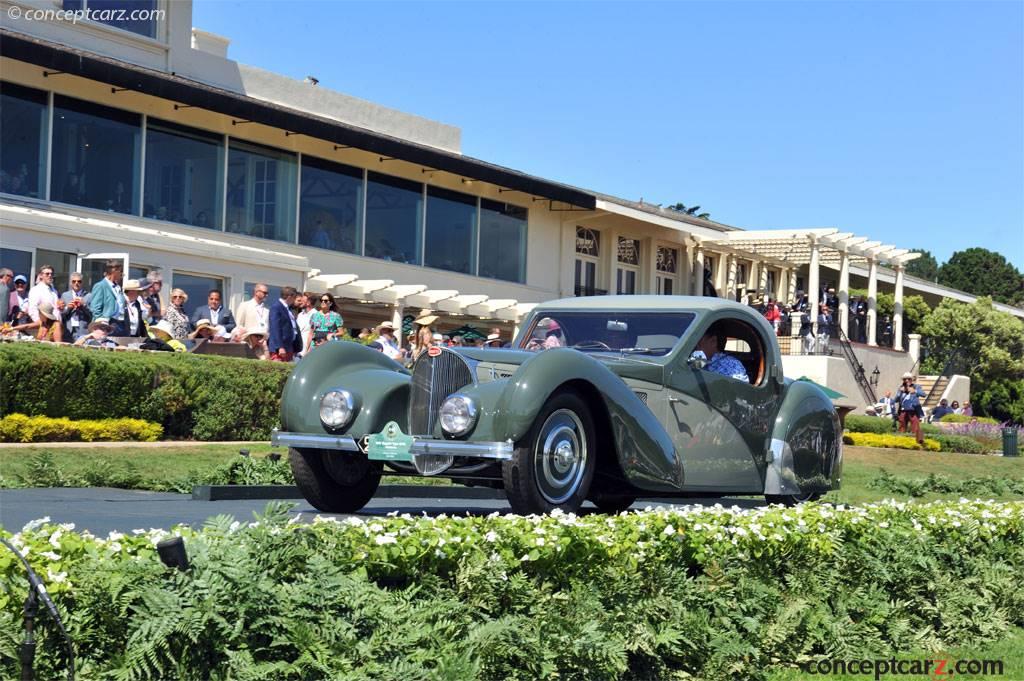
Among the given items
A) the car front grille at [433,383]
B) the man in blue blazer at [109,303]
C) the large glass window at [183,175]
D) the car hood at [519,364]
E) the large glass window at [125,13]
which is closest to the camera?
the car front grille at [433,383]

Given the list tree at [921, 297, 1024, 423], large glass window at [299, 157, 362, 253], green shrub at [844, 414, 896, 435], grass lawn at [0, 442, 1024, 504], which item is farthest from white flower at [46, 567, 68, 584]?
tree at [921, 297, 1024, 423]

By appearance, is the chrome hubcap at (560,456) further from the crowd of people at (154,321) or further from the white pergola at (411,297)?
the white pergola at (411,297)

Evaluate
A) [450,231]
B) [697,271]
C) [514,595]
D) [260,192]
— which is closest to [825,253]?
[697,271]

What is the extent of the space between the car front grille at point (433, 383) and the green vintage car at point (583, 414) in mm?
10

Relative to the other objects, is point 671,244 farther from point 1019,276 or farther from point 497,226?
point 1019,276

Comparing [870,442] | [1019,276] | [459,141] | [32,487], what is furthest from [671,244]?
[1019,276]

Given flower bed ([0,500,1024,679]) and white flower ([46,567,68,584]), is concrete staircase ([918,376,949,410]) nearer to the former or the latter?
flower bed ([0,500,1024,679])

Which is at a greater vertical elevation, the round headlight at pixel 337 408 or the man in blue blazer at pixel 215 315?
the man in blue blazer at pixel 215 315

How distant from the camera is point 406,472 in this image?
9.41 m

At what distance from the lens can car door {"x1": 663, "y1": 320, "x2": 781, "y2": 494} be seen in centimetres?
998

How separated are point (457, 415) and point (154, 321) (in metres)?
12.0

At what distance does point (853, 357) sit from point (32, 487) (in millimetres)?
36380

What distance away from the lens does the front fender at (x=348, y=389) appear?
9.45 m

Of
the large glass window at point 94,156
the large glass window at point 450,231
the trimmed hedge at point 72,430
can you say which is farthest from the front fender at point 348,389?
the large glass window at point 450,231
